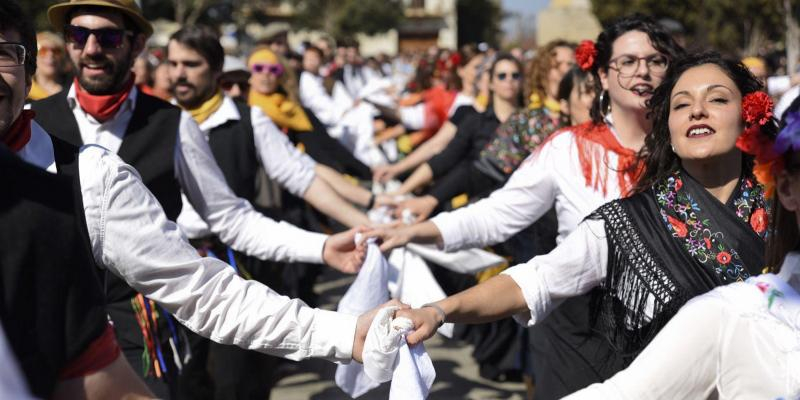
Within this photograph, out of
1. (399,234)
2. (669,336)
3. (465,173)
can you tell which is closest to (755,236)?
(669,336)

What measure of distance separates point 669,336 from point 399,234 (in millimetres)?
1856

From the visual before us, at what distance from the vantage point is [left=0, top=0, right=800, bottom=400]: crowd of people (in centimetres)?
175

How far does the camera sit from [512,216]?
3807 millimetres

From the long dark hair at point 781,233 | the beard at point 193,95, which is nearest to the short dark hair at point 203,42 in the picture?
the beard at point 193,95

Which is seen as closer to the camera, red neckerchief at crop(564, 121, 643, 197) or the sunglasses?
red neckerchief at crop(564, 121, 643, 197)

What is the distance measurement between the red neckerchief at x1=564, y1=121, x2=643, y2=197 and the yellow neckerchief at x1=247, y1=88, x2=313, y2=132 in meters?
3.70

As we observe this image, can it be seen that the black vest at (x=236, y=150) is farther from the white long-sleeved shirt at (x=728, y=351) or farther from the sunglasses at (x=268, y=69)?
the white long-sleeved shirt at (x=728, y=351)

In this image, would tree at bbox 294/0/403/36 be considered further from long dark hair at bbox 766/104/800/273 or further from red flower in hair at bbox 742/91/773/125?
long dark hair at bbox 766/104/800/273

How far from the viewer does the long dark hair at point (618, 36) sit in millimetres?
3764

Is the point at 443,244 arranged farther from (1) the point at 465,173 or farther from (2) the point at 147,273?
(1) the point at 465,173

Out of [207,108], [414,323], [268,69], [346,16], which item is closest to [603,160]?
[414,323]

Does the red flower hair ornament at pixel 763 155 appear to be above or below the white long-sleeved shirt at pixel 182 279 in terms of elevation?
above

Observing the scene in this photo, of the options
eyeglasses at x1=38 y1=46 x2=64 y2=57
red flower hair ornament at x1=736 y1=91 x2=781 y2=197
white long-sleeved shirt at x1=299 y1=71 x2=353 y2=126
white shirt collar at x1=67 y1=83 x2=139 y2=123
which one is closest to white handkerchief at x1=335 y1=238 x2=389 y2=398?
white shirt collar at x1=67 y1=83 x2=139 y2=123

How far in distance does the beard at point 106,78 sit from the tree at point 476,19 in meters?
66.4
